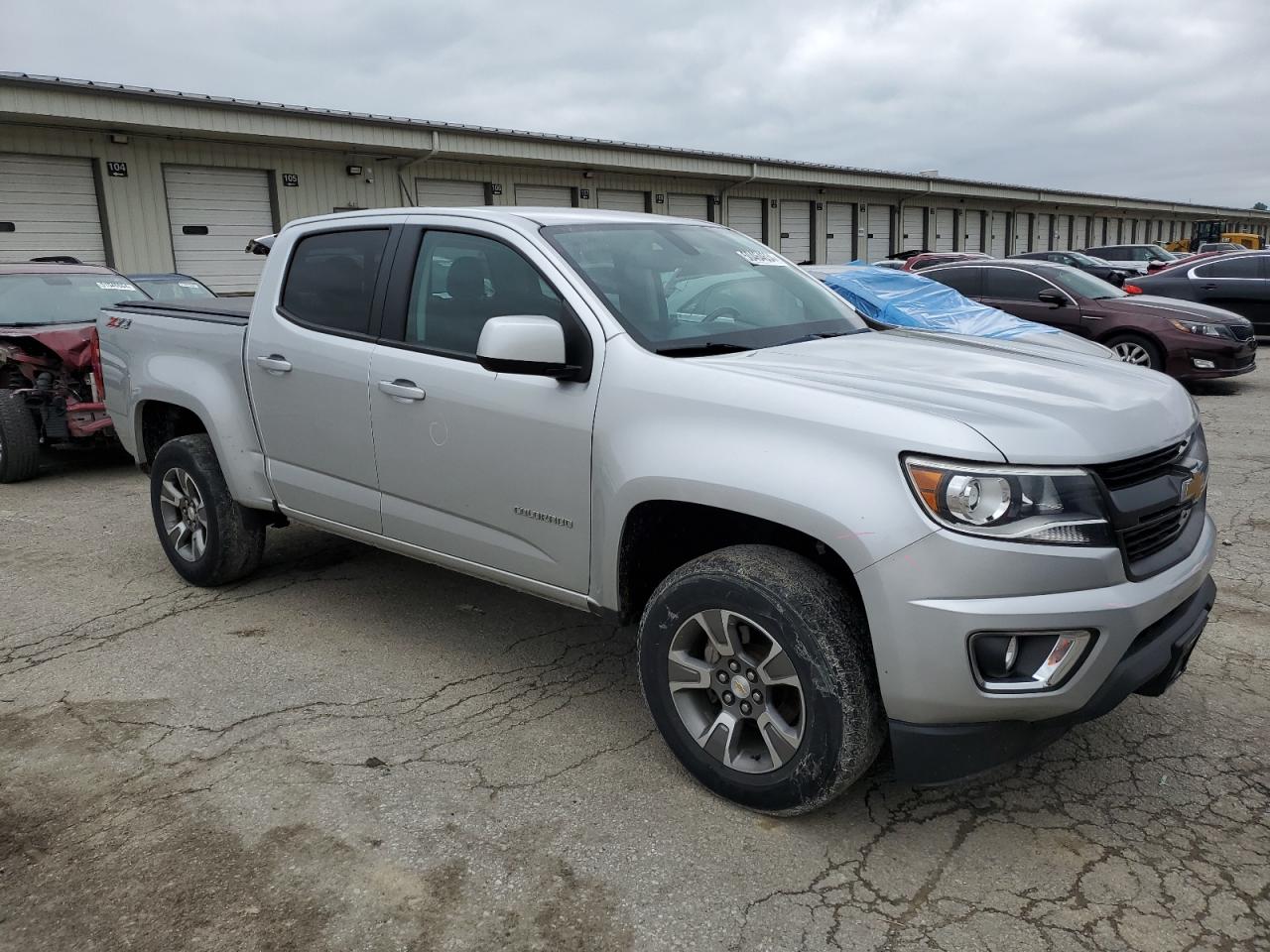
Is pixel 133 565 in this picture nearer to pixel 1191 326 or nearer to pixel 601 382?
pixel 601 382

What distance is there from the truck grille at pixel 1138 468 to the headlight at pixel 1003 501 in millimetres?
165

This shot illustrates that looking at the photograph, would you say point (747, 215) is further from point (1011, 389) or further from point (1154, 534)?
point (1154, 534)

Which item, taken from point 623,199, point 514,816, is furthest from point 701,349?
point 623,199

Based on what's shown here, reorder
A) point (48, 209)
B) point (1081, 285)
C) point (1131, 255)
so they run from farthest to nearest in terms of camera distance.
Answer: point (1131, 255), point (48, 209), point (1081, 285)

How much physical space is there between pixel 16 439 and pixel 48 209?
9083mm

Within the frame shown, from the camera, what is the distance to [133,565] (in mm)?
5516

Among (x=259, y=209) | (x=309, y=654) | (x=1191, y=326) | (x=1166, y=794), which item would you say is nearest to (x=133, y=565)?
(x=309, y=654)

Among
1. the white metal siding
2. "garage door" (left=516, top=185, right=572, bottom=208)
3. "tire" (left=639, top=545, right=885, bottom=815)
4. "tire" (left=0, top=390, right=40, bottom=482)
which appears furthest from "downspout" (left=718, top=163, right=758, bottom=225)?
"tire" (left=639, top=545, right=885, bottom=815)

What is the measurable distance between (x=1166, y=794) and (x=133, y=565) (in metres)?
5.15

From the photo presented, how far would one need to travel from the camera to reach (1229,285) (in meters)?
14.2

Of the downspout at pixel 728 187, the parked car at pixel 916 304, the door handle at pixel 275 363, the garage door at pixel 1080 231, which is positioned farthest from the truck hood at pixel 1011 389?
the garage door at pixel 1080 231

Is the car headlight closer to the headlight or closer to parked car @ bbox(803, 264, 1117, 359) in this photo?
parked car @ bbox(803, 264, 1117, 359)

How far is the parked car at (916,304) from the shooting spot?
9.33 meters

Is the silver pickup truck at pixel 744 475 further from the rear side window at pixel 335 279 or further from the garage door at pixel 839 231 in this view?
the garage door at pixel 839 231
